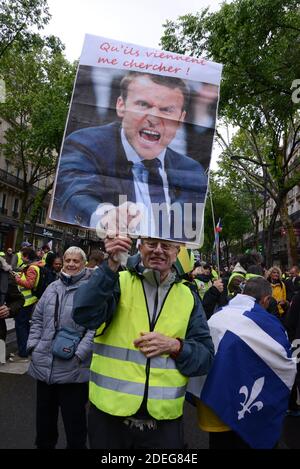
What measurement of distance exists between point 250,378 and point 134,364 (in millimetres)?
814

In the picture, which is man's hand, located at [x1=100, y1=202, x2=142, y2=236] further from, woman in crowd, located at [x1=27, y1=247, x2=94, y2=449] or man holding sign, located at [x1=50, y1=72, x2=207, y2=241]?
woman in crowd, located at [x1=27, y1=247, x2=94, y2=449]

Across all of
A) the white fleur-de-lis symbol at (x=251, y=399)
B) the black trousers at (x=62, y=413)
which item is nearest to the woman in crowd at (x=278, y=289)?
the black trousers at (x=62, y=413)

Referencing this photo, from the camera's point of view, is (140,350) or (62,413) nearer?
(140,350)

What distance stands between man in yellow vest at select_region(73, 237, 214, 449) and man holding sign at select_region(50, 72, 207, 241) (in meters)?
0.16

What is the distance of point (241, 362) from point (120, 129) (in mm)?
1587

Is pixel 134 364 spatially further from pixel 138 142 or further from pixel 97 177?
pixel 138 142

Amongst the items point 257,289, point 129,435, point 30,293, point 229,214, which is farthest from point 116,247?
point 229,214

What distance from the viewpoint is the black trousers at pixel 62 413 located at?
3635 millimetres

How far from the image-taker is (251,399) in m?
2.87

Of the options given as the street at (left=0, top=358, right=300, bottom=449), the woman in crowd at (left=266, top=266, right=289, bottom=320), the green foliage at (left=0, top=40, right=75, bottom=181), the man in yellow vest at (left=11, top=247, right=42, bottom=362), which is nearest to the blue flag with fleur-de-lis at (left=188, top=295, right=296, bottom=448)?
the street at (left=0, top=358, right=300, bottom=449)

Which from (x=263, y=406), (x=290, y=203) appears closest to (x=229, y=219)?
(x=290, y=203)

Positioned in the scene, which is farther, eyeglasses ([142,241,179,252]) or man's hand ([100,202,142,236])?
eyeglasses ([142,241,179,252])

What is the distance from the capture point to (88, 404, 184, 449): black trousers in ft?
8.20
